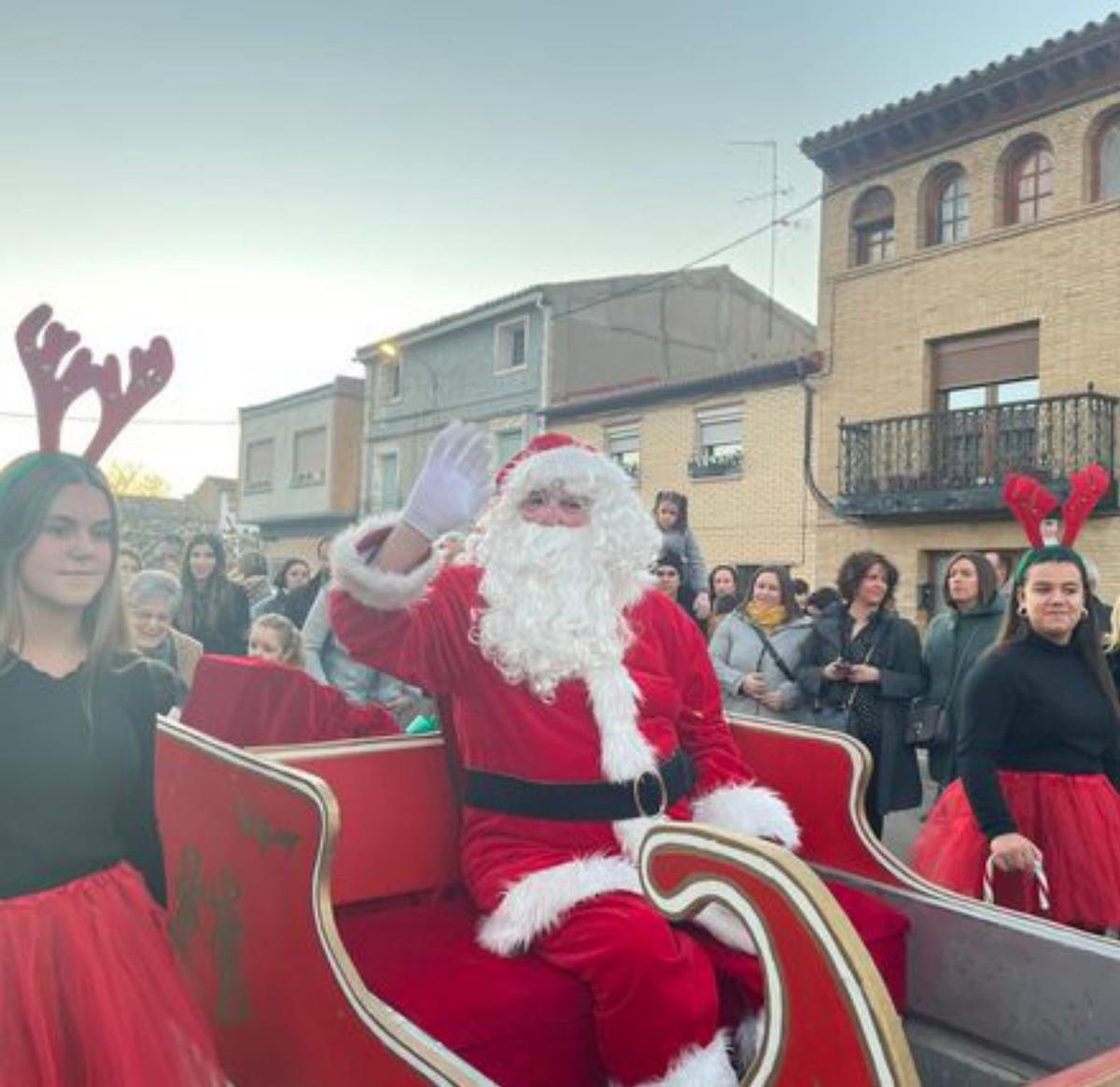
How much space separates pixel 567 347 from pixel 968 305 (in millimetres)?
8408

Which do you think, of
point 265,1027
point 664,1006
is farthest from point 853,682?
→ point 265,1027

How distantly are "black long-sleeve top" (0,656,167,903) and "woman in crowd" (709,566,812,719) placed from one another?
3.42 meters

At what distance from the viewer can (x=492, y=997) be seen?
2.06 m

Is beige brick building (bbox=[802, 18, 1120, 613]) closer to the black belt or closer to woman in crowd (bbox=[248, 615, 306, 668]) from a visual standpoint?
woman in crowd (bbox=[248, 615, 306, 668])

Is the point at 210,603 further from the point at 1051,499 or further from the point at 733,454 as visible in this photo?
the point at 733,454

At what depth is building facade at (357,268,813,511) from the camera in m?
19.7

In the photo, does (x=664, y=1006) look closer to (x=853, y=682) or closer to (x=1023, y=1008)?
(x=1023, y=1008)

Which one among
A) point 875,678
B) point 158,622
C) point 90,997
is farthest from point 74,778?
point 875,678

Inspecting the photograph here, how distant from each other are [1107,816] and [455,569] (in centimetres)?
190

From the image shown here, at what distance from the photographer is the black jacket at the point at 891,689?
4793 mm

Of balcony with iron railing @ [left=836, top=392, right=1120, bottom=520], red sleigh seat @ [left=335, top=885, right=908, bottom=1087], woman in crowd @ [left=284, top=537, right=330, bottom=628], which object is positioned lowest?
red sleigh seat @ [left=335, top=885, right=908, bottom=1087]

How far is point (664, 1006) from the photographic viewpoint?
203 cm

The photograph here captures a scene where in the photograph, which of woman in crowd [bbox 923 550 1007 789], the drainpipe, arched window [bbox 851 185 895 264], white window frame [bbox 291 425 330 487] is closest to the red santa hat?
woman in crowd [bbox 923 550 1007 789]

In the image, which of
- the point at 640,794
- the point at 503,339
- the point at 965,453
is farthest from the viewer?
the point at 503,339
